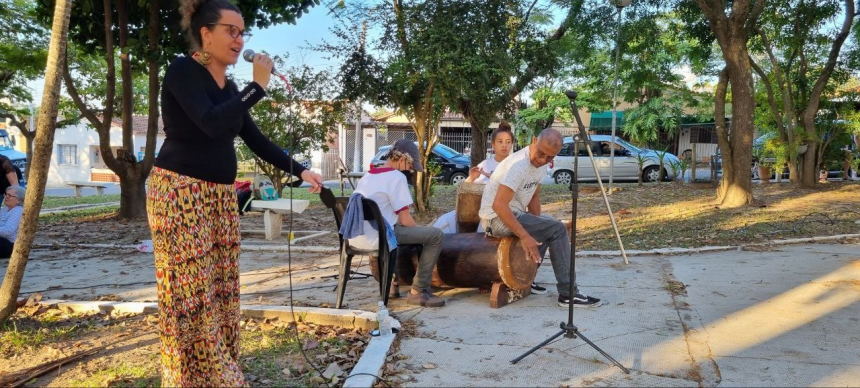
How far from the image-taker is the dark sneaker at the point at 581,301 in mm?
5016

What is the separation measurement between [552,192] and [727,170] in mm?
4852

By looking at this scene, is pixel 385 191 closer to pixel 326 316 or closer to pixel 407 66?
pixel 326 316

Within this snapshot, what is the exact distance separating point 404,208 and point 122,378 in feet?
7.48

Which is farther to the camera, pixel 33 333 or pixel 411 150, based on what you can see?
pixel 411 150

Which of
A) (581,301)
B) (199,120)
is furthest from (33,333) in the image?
(581,301)

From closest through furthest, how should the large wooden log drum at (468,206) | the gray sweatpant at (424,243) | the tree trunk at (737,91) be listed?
the gray sweatpant at (424,243) → the large wooden log drum at (468,206) → the tree trunk at (737,91)

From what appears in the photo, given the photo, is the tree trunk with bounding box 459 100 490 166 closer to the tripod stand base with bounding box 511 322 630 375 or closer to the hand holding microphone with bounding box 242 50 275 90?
the tripod stand base with bounding box 511 322 630 375

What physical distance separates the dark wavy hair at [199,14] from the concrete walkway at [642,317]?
6.96 ft

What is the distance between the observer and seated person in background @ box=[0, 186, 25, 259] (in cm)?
769

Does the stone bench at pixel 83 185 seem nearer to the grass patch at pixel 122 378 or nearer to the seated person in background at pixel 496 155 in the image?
the seated person in background at pixel 496 155

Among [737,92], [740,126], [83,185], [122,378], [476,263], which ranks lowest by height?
Result: [122,378]

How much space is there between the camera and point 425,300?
5.15 metres

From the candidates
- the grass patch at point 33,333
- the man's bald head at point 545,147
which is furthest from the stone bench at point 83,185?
the man's bald head at point 545,147

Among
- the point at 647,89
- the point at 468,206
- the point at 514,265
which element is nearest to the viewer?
the point at 514,265
